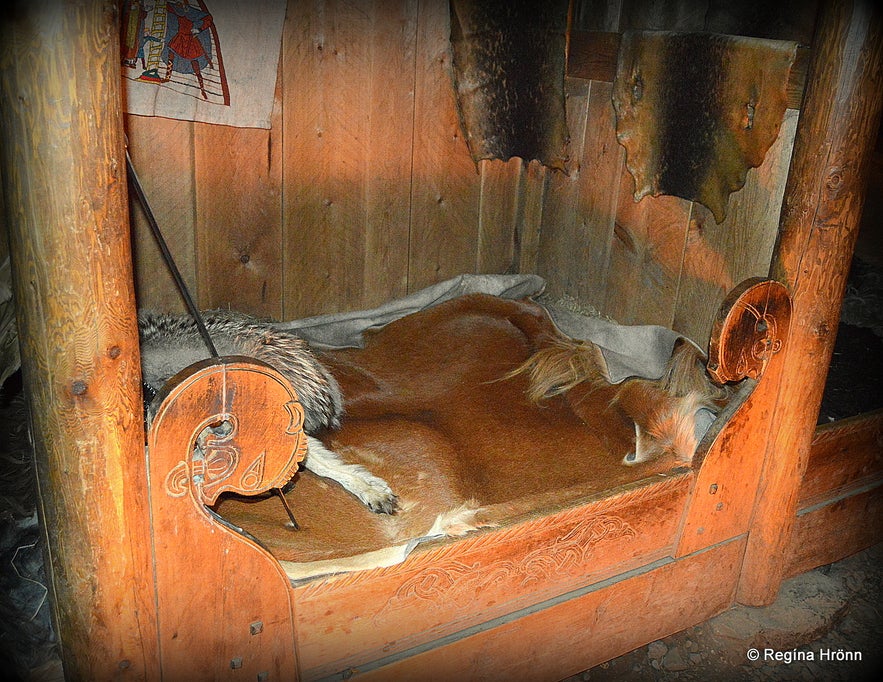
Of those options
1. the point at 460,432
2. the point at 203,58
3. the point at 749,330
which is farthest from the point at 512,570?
the point at 203,58

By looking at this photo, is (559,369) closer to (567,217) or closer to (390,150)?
(567,217)

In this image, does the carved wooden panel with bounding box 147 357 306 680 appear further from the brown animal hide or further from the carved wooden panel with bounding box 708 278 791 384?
the carved wooden panel with bounding box 708 278 791 384

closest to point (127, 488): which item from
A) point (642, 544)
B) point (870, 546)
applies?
point (642, 544)

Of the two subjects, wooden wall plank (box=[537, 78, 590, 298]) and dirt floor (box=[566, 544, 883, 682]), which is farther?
wooden wall plank (box=[537, 78, 590, 298])

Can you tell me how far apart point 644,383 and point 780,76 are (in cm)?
87

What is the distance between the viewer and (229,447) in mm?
1152

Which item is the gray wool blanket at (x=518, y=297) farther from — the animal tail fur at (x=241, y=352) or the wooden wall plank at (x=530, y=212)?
the animal tail fur at (x=241, y=352)

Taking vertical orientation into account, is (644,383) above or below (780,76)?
below

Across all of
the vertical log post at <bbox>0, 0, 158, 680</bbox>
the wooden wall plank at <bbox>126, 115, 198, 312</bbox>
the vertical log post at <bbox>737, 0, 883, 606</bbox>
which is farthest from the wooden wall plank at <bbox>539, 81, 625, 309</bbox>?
the vertical log post at <bbox>0, 0, 158, 680</bbox>

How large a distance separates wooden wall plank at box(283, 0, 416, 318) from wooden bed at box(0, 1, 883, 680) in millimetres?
14

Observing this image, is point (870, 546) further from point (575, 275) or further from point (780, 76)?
point (780, 76)

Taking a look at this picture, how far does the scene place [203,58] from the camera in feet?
6.78

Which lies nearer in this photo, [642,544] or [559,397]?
[642,544]

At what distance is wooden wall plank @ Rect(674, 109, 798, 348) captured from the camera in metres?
1.96
